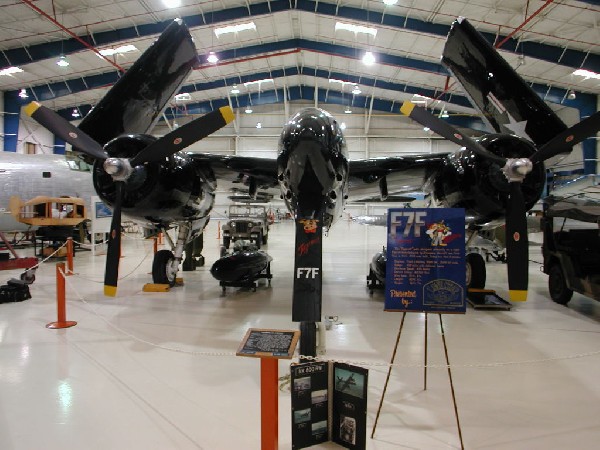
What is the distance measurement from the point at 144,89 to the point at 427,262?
22.1ft

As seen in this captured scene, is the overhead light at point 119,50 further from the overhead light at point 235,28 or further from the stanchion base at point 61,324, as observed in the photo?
the stanchion base at point 61,324

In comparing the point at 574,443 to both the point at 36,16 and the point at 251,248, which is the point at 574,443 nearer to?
the point at 251,248

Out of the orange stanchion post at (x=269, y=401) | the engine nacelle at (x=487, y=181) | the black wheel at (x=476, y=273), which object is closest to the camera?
the orange stanchion post at (x=269, y=401)

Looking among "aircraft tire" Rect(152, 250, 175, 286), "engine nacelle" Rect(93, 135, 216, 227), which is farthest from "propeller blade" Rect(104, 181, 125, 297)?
"aircraft tire" Rect(152, 250, 175, 286)

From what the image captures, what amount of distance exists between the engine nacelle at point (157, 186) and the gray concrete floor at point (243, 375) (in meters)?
1.94

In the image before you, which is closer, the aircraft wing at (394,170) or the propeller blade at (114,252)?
the propeller blade at (114,252)

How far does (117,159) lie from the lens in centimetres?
585

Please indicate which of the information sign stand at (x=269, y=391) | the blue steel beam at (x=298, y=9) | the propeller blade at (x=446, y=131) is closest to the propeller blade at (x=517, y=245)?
the propeller blade at (x=446, y=131)

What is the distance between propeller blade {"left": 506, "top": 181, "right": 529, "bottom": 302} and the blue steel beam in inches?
568

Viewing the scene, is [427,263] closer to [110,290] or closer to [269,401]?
[269,401]

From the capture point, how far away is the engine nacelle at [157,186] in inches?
250

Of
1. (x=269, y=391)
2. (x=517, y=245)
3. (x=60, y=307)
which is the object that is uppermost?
(x=517, y=245)

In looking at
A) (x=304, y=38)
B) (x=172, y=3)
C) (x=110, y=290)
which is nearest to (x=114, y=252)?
(x=110, y=290)

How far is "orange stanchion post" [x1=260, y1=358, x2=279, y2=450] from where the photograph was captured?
2.71 metres
